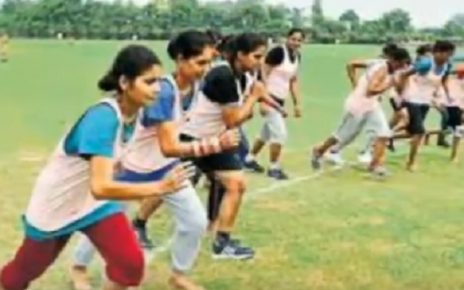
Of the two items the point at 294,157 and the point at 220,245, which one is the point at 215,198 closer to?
the point at 220,245

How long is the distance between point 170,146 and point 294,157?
7.56 meters

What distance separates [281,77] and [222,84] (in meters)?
5.14

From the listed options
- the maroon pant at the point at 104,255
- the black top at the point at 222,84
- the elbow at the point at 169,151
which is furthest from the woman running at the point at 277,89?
the maroon pant at the point at 104,255

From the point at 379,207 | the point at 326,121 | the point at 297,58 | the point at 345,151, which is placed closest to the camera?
the point at 379,207

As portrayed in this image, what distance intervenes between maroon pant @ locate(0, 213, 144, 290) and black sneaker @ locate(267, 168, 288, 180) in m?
6.20

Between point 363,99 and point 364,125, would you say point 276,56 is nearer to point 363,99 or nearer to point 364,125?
point 363,99

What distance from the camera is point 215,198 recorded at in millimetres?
8188

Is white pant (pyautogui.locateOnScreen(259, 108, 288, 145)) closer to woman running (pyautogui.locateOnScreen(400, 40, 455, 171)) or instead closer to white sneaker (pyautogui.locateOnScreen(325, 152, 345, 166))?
white sneaker (pyautogui.locateOnScreen(325, 152, 345, 166))

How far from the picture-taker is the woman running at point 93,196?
16.5ft

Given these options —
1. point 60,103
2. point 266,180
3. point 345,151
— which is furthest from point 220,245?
point 60,103

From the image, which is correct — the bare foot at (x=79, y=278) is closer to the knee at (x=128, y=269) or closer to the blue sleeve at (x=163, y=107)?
the blue sleeve at (x=163, y=107)

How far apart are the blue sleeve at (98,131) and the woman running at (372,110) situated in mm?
6943

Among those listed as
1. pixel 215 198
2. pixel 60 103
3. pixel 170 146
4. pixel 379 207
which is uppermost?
pixel 170 146

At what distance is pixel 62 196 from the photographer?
5.34m
